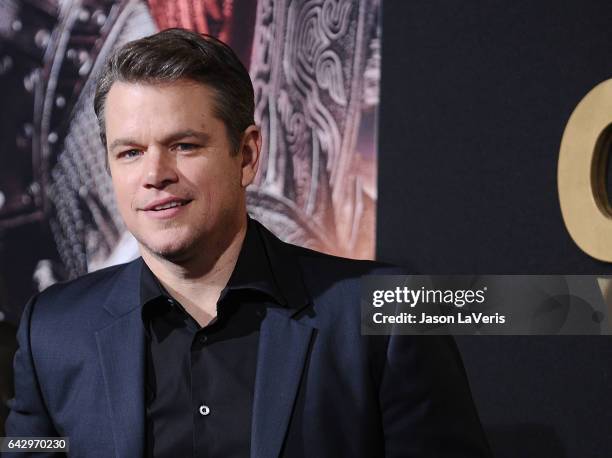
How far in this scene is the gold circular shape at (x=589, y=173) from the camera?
1.55m

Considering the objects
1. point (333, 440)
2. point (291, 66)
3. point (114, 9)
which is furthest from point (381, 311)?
point (114, 9)

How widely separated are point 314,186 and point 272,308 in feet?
3.73

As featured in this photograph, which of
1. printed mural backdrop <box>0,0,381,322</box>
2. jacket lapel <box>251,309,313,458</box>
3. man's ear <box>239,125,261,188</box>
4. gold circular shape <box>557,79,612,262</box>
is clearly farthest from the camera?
printed mural backdrop <box>0,0,381,322</box>

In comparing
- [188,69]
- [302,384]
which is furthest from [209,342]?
[188,69]

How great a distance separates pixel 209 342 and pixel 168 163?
11.1 inches

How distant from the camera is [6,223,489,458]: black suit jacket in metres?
1.24

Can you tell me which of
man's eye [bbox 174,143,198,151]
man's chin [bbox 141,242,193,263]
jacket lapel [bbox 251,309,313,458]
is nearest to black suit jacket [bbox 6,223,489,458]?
jacket lapel [bbox 251,309,313,458]

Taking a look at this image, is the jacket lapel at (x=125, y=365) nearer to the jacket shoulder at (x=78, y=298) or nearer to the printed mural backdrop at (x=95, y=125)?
the jacket shoulder at (x=78, y=298)

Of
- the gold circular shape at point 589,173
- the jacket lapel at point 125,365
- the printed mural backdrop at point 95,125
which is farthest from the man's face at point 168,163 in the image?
the printed mural backdrop at point 95,125

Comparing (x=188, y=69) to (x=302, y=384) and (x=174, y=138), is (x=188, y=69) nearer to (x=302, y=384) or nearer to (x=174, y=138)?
(x=174, y=138)

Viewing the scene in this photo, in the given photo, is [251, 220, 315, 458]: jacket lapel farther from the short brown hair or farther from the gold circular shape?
the gold circular shape

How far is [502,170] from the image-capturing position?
1834mm

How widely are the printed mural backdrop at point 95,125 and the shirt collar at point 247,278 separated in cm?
105

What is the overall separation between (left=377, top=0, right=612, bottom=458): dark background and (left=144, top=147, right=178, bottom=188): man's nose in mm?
840
